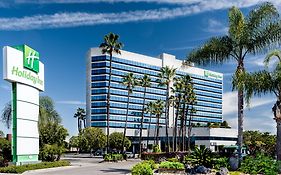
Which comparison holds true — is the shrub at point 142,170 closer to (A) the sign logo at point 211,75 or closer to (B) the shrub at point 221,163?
(B) the shrub at point 221,163

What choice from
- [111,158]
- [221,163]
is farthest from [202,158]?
[111,158]

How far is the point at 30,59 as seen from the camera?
151 ft

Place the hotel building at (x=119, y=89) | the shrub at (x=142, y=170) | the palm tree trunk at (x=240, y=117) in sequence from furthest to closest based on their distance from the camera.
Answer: the hotel building at (x=119, y=89), the palm tree trunk at (x=240, y=117), the shrub at (x=142, y=170)

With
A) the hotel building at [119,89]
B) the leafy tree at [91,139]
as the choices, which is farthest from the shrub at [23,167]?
the hotel building at [119,89]

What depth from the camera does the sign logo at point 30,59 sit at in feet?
146

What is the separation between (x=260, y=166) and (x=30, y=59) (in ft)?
93.2

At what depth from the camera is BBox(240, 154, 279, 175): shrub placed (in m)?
26.1

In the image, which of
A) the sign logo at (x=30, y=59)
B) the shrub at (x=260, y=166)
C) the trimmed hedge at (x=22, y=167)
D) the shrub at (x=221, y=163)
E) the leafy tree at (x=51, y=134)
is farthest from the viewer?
the leafy tree at (x=51, y=134)

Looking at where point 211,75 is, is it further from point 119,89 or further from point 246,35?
point 246,35

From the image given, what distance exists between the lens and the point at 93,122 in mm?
148125

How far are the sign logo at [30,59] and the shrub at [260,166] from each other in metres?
26.2

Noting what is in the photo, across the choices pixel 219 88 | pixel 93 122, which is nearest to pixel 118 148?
pixel 93 122

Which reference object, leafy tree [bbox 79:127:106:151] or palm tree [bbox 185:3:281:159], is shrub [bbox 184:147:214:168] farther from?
Answer: leafy tree [bbox 79:127:106:151]

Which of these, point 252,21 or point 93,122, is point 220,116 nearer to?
point 93,122
